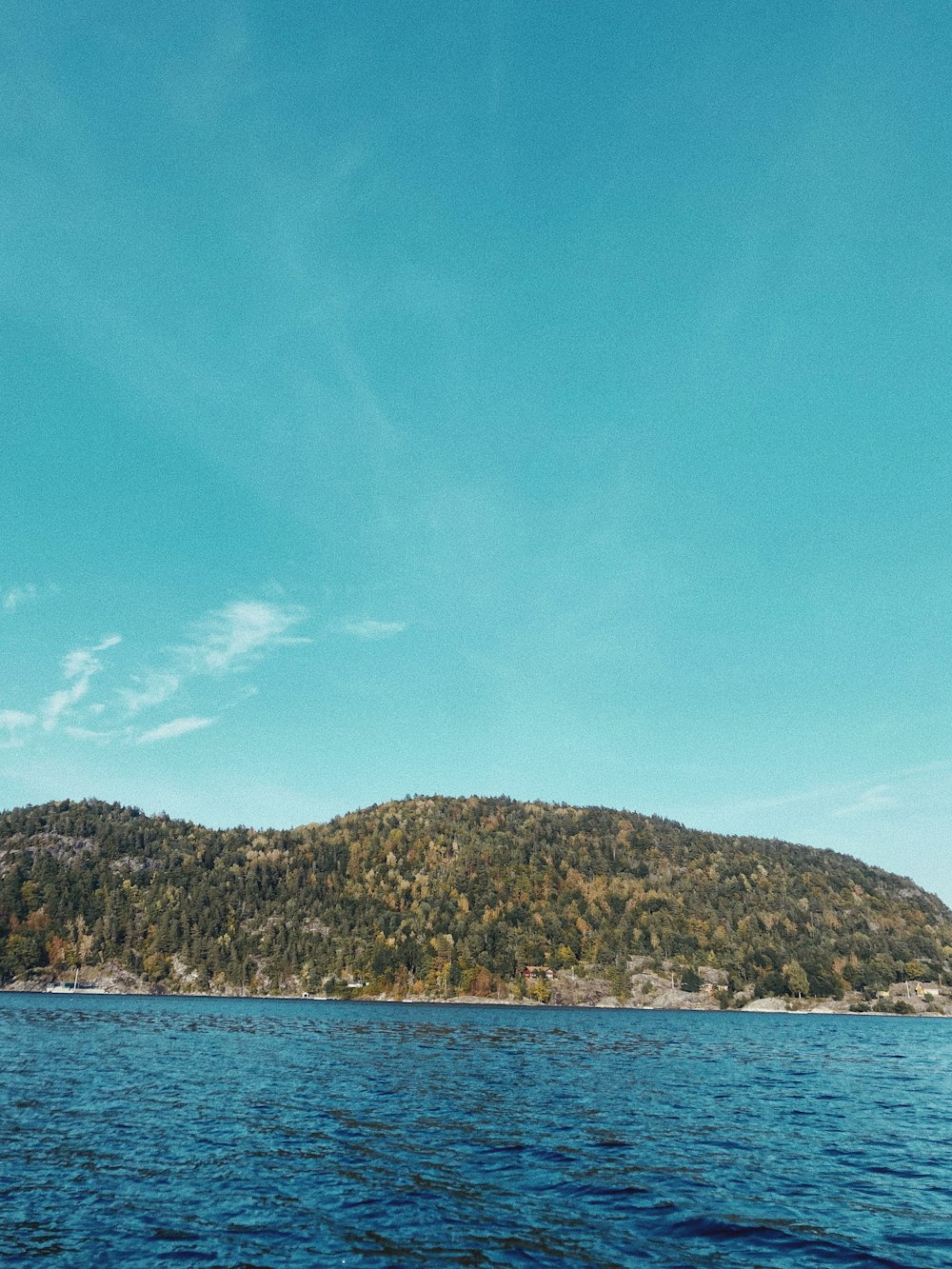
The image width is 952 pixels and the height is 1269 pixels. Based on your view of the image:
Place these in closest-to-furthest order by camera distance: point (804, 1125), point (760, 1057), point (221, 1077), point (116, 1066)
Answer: point (804, 1125) < point (221, 1077) < point (116, 1066) < point (760, 1057)

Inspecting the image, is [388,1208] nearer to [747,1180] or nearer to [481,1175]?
[481,1175]

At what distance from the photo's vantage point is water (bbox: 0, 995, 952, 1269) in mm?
23734

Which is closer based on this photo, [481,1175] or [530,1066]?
[481,1175]

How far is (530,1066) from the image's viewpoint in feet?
236

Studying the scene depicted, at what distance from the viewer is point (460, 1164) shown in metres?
33.4

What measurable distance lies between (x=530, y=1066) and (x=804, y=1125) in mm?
32572

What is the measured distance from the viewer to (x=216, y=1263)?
2173cm

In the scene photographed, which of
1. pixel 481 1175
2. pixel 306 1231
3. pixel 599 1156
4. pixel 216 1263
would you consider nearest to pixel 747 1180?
pixel 599 1156

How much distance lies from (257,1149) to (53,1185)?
382 inches

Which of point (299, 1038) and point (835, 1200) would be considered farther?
point (299, 1038)

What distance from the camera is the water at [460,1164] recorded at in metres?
23.7

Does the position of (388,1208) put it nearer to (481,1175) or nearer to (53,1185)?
(481,1175)

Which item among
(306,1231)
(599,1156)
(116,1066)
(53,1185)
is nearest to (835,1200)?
(599,1156)

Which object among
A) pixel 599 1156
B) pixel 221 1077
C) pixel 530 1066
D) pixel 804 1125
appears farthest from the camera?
pixel 530 1066
